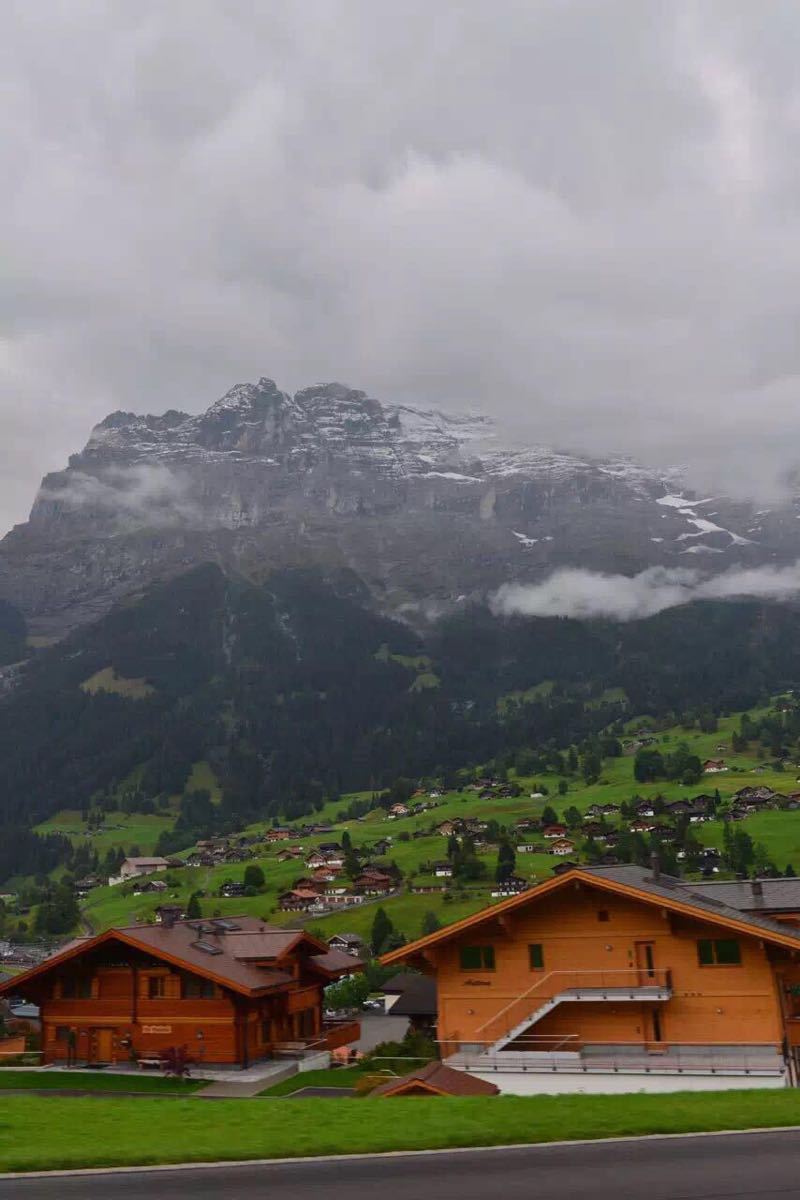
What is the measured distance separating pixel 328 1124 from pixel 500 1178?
5405 millimetres

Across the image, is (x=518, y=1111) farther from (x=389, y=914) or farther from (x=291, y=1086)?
(x=389, y=914)

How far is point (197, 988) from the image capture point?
54.7 metres

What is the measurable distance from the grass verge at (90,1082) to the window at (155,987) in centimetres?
449

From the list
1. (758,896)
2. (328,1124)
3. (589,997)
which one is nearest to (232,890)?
(758,896)

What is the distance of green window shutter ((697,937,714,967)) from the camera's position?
38500 mm

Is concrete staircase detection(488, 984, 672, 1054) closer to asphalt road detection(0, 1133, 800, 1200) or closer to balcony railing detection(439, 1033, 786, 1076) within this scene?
balcony railing detection(439, 1033, 786, 1076)

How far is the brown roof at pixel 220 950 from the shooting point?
54.6 meters

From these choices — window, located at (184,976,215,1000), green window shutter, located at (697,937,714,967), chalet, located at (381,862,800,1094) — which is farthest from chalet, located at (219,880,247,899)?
green window shutter, located at (697,937,714,967)

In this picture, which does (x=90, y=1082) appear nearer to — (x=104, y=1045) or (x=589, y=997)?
(x=104, y=1045)

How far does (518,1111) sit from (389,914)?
12697 centimetres

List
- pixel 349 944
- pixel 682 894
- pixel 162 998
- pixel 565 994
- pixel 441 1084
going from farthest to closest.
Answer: pixel 349 944 < pixel 162 998 < pixel 682 894 < pixel 565 994 < pixel 441 1084

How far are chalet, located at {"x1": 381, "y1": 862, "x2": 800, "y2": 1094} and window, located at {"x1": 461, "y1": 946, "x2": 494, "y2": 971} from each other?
49 millimetres

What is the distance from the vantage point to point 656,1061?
117 feet

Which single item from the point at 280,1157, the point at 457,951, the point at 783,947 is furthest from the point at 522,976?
the point at 280,1157
